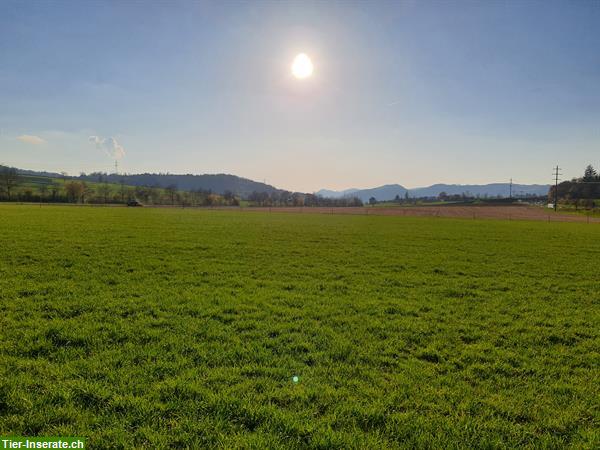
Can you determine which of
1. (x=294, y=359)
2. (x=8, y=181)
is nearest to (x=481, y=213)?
(x=294, y=359)

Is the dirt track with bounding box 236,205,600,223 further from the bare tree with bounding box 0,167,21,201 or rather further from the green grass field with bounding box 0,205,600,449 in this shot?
the bare tree with bounding box 0,167,21,201

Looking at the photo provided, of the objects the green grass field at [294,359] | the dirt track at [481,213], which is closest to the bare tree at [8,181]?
the dirt track at [481,213]

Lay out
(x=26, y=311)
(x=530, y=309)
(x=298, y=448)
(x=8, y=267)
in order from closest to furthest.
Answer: (x=298, y=448) < (x=26, y=311) < (x=530, y=309) < (x=8, y=267)

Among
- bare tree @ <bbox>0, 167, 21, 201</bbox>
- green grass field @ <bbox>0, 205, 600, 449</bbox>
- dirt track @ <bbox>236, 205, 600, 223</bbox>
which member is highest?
bare tree @ <bbox>0, 167, 21, 201</bbox>

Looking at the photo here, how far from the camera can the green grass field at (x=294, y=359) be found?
4168 millimetres

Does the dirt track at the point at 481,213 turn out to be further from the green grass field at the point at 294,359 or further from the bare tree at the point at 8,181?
the bare tree at the point at 8,181

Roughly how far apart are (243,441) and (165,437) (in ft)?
3.28

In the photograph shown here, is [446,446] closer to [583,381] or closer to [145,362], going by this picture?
[583,381]

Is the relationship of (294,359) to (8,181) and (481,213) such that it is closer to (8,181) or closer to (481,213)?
(481,213)

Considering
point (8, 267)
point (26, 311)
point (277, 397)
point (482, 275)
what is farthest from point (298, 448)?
point (8, 267)

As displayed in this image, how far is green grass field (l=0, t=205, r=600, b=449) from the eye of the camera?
164 inches

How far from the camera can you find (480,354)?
6.33m

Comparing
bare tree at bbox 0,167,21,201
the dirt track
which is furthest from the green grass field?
bare tree at bbox 0,167,21,201

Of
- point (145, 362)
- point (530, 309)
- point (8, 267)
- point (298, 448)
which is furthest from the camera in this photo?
point (8, 267)
